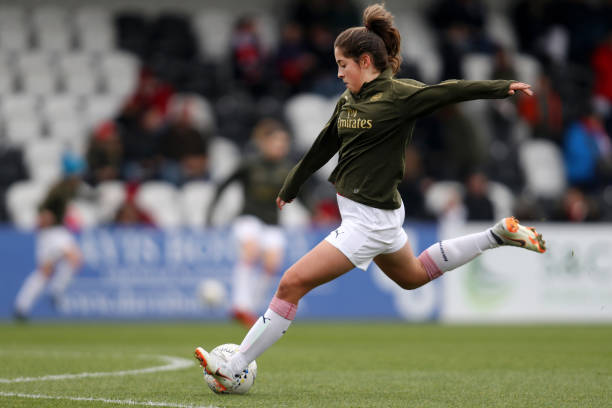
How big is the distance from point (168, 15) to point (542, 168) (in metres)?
7.52

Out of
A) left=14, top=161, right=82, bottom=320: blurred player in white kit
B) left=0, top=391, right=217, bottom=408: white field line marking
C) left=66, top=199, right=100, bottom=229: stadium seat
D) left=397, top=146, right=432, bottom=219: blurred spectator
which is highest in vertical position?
left=397, top=146, right=432, bottom=219: blurred spectator

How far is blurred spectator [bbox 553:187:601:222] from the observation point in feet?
52.3

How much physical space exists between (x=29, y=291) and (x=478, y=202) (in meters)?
6.99

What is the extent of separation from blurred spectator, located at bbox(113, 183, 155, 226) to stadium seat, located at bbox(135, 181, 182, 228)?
316 mm

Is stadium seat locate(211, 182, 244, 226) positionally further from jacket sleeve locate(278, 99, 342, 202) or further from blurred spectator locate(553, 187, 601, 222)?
jacket sleeve locate(278, 99, 342, 202)

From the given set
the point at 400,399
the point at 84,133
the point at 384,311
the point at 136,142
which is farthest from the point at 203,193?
the point at 400,399

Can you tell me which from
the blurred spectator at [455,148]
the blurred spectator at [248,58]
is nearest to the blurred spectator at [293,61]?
the blurred spectator at [248,58]

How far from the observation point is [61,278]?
14.3 m

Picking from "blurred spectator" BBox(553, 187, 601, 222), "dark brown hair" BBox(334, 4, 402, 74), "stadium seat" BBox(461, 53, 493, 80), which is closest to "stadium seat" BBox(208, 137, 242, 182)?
"stadium seat" BBox(461, 53, 493, 80)

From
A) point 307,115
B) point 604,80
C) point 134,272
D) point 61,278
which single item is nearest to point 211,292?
point 134,272

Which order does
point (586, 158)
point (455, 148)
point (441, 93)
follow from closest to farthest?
point (441, 93), point (455, 148), point (586, 158)

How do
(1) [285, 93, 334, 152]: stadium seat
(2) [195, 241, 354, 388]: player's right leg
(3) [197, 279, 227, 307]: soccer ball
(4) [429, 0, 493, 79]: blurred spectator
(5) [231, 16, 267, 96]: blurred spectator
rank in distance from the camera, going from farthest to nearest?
(4) [429, 0, 493, 79]: blurred spectator
(5) [231, 16, 267, 96]: blurred spectator
(1) [285, 93, 334, 152]: stadium seat
(3) [197, 279, 227, 307]: soccer ball
(2) [195, 241, 354, 388]: player's right leg

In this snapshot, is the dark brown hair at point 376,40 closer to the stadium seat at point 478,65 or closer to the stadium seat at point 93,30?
the stadium seat at point 93,30

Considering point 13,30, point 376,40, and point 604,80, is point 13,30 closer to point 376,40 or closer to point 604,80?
point 604,80
